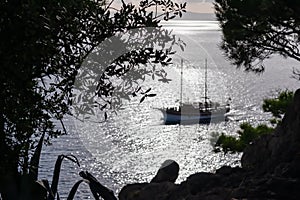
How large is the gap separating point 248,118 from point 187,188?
140 feet

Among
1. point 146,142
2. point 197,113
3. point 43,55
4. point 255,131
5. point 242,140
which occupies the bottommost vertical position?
point 146,142

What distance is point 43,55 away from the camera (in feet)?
11.5

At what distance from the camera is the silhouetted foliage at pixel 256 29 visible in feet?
46.5

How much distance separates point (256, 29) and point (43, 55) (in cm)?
1278

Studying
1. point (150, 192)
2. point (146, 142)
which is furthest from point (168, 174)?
point (146, 142)

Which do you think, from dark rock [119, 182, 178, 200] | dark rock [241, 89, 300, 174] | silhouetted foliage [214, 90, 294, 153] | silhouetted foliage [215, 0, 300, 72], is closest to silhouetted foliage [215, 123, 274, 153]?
silhouetted foliage [214, 90, 294, 153]

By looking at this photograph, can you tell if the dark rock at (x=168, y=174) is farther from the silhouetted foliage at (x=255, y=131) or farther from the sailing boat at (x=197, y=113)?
the sailing boat at (x=197, y=113)

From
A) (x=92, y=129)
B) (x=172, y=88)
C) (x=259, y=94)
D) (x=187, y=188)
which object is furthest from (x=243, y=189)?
(x=172, y=88)

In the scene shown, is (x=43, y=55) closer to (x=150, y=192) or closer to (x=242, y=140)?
(x=150, y=192)

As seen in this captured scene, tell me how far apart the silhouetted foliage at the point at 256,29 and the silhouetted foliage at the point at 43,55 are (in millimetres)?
10433

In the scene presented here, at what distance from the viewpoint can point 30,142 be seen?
3.70m

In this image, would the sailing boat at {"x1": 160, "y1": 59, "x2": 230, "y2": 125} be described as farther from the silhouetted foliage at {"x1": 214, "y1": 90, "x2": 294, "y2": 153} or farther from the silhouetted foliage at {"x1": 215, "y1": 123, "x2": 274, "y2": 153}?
the silhouetted foliage at {"x1": 214, "y1": 90, "x2": 294, "y2": 153}

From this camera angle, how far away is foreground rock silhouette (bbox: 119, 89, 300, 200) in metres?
12.1

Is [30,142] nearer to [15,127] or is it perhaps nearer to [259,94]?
[15,127]
